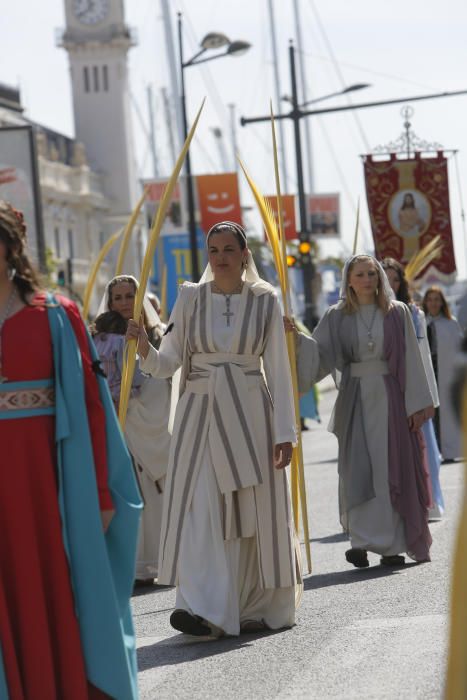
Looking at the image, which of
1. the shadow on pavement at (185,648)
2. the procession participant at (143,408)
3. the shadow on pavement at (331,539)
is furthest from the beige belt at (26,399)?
the shadow on pavement at (331,539)

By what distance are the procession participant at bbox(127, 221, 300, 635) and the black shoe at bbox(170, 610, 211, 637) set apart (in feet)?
0.41

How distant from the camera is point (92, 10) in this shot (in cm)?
9844

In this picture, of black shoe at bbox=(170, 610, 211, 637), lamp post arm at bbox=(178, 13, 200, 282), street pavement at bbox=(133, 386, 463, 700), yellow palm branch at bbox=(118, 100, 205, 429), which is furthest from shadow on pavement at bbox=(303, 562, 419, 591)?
lamp post arm at bbox=(178, 13, 200, 282)

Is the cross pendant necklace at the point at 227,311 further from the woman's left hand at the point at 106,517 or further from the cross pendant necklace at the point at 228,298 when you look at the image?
the woman's left hand at the point at 106,517

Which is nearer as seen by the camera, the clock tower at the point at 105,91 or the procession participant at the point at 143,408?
the procession participant at the point at 143,408

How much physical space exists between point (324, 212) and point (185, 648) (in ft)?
114

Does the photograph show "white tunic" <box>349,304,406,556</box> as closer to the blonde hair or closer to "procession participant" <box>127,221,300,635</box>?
the blonde hair

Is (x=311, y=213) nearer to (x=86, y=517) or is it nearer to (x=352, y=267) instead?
(x=352, y=267)

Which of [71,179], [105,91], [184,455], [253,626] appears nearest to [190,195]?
[184,455]

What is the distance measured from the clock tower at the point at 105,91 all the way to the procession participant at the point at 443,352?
3032 inches

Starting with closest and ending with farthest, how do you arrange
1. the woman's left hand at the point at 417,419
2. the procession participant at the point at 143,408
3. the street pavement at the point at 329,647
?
1. the street pavement at the point at 329,647
2. the procession participant at the point at 143,408
3. the woman's left hand at the point at 417,419

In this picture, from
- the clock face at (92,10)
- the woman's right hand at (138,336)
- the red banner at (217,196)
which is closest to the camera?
the woman's right hand at (138,336)

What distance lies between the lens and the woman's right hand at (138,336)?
27.0 ft

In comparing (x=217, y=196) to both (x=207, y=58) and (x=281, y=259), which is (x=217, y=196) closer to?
(x=207, y=58)
